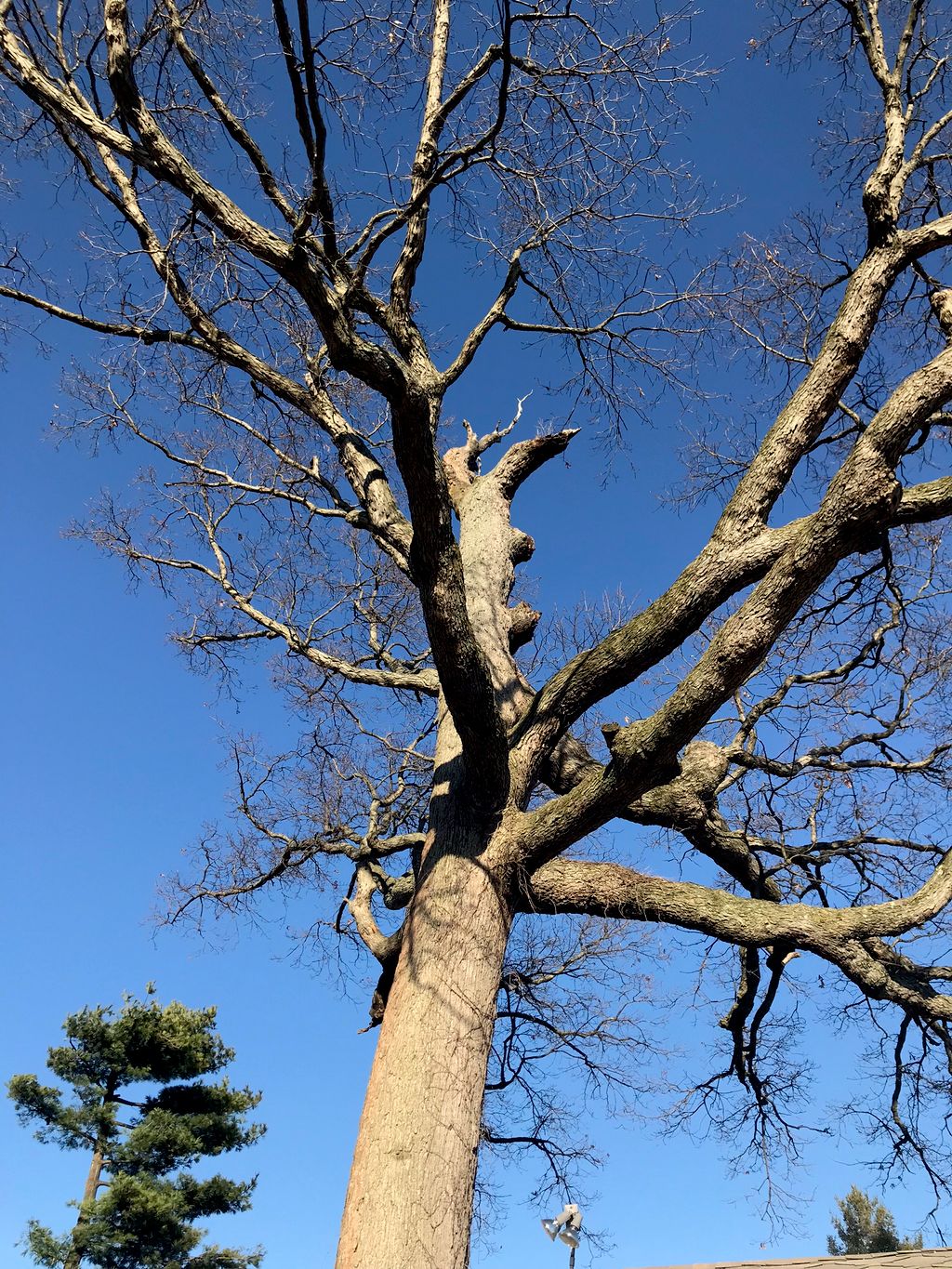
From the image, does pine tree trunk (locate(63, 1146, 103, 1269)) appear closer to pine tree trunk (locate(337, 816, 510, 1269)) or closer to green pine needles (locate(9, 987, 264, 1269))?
green pine needles (locate(9, 987, 264, 1269))

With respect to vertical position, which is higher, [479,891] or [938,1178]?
[479,891]

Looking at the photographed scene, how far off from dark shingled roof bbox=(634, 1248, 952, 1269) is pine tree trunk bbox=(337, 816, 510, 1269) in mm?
4385

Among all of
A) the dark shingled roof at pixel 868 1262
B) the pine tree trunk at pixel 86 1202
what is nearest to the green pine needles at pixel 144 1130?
the pine tree trunk at pixel 86 1202

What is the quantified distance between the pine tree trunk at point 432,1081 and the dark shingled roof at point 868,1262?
438 cm

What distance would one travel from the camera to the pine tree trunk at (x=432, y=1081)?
3.28 metres

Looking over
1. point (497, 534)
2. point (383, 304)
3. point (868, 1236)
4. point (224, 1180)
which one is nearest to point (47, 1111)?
point (224, 1180)

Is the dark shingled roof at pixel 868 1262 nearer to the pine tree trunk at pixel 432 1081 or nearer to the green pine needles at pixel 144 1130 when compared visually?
the pine tree trunk at pixel 432 1081

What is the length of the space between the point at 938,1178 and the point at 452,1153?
12.4 ft

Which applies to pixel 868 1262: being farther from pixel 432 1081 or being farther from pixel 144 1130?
pixel 144 1130

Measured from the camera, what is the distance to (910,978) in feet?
16.6

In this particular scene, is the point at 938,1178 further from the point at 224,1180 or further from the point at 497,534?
the point at 224,1180

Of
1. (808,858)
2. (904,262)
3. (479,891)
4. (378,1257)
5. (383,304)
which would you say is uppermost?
(904,262)

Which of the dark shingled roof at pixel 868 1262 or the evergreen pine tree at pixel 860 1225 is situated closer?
the dark shingled roof at pixel 868 1262

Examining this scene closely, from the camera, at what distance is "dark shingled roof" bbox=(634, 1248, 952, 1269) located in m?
6.35
